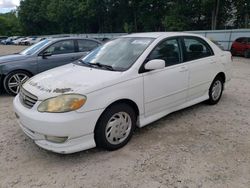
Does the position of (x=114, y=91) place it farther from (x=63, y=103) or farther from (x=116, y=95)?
(x=63, y=103)

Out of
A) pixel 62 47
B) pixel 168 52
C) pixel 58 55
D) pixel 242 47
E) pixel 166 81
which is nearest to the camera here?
pixel 166 81

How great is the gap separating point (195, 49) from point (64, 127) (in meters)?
2.99

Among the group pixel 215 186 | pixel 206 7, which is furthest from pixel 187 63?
pixel 206 7

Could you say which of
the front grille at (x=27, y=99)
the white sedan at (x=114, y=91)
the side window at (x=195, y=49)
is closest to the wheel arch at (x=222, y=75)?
the white sedan at (x=114, y=91)

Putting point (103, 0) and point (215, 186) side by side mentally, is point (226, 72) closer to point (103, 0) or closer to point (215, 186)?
point (215, 186)

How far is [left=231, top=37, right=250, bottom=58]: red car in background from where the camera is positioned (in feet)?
55.0

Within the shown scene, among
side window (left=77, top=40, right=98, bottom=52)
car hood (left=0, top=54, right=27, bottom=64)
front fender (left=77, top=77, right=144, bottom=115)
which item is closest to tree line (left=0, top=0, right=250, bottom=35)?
side window (left=77, top=40, right=98, bottom=52)

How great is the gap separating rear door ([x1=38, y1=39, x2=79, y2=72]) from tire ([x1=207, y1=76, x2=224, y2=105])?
3.94 m

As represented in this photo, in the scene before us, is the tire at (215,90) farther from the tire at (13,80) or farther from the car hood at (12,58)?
the car hood at (12,58)

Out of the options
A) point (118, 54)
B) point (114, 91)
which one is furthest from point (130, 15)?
point (114, 91)

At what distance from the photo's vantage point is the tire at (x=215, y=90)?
534cm

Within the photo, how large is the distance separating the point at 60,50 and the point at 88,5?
128 ft

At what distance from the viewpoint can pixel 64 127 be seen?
10.0ft

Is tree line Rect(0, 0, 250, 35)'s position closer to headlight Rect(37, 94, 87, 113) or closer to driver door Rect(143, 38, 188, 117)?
driver door Rect(143, 38, 188, 117)
